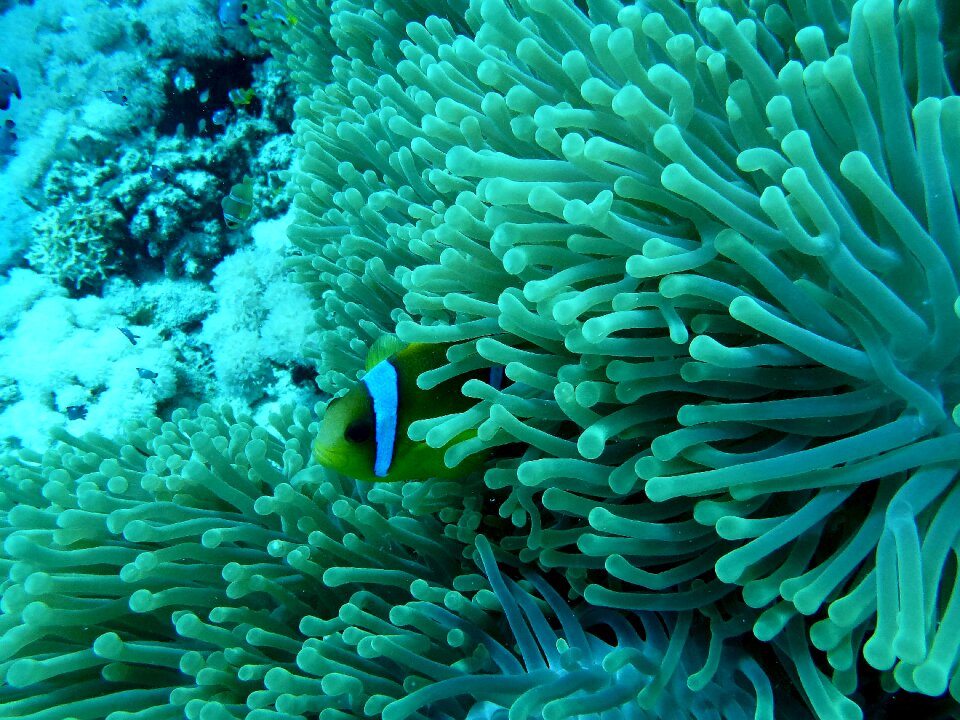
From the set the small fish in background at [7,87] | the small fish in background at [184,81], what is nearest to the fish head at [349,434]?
the small fish in background at [184,81]

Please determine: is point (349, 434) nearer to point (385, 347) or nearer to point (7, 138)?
point (385, 347)

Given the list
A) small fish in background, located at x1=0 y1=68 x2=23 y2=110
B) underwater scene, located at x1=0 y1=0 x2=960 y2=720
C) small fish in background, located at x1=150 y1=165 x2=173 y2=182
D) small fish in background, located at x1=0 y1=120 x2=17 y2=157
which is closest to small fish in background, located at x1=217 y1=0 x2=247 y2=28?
small fish in background, located at x1=150 y1=165 x2=173 y2=182

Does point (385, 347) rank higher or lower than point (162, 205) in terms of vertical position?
lower

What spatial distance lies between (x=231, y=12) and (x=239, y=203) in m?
1.53

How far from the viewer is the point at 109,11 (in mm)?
5023

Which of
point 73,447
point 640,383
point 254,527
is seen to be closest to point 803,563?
point 640,383

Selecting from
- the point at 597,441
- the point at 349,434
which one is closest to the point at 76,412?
the point at 349,434

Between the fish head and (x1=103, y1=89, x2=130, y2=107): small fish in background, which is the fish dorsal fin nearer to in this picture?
the fish head

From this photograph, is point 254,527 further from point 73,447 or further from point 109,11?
point 109,11

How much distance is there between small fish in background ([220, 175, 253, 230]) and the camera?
3801 mm

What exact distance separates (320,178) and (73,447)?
1247 mm

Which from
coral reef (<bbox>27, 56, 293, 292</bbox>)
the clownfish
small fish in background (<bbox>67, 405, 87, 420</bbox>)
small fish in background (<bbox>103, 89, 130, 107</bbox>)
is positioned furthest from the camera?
small fish in background (<bbox>103, 89, 130, 107</bbox>)

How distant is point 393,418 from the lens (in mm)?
1402

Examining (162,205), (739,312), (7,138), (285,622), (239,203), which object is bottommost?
(285,622)
